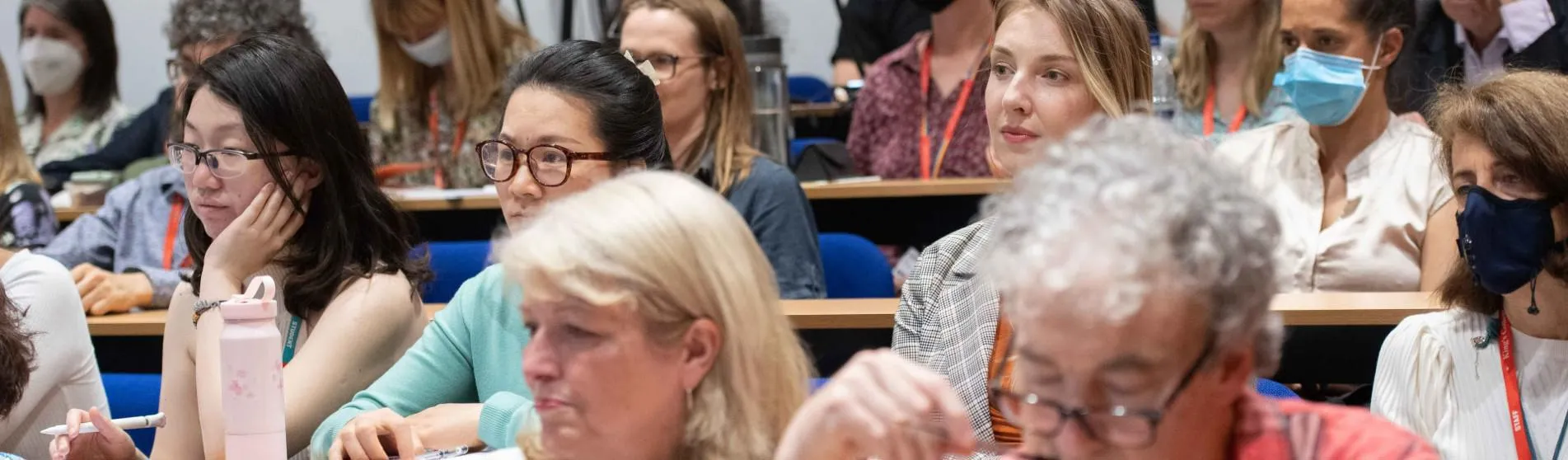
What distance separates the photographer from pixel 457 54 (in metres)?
4.57

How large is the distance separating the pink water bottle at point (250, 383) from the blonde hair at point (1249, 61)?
8.87 feet

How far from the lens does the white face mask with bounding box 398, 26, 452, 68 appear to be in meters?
4.68

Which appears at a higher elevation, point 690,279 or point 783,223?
point 690,279

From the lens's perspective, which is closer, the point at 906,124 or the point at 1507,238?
the point at 1507,238

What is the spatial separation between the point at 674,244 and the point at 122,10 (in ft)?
21.0

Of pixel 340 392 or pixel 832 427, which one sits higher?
pixel 832 427

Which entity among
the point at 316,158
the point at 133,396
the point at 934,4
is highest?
the point at 316,158

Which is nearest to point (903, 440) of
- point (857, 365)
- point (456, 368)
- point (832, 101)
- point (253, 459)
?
point (857, 365)

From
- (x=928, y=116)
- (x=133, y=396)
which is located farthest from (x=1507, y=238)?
(x=928, y=116)

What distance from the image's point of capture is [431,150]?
185 inches

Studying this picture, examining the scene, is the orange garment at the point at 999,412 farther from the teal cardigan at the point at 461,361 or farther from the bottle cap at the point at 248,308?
the bottle cap at the point at 248,308

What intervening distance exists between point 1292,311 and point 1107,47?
664 millimetres

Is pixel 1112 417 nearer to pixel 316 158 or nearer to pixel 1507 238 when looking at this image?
pixel 1507 238

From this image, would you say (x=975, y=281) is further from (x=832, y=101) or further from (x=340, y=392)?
(x=832, y=101)
